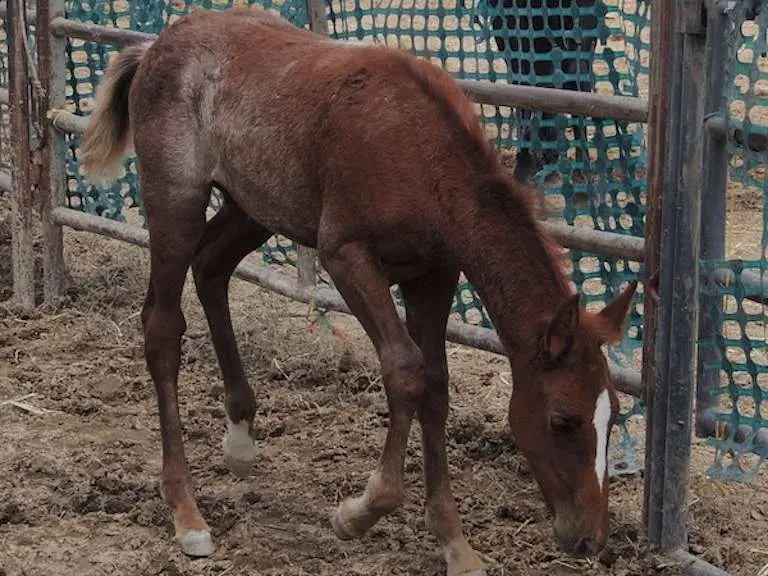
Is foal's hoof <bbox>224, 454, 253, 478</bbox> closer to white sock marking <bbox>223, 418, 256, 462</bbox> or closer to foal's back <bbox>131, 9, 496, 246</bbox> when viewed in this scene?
white sock marking <bbox>223, 418, 256, 462</bbox>

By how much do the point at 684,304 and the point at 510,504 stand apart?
102cm

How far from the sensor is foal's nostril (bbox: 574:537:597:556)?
11.3 feet

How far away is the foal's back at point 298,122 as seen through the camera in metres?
3.81

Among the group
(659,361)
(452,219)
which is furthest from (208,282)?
(659,361)

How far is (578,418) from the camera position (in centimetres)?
341

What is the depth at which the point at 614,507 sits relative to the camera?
440cm

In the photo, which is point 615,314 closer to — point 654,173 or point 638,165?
point 654,173

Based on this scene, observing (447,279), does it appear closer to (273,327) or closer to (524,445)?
(524,445)

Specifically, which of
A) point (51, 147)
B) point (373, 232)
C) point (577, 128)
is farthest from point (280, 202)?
point (51, 147)

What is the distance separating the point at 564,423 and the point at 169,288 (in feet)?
5.49

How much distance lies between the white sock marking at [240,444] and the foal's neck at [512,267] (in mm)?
1368

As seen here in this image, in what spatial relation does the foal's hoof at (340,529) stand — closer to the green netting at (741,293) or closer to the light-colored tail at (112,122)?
the green netting at (741,293)

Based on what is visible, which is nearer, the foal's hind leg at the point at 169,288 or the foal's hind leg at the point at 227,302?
the foal's hind leg at the point at 169,288

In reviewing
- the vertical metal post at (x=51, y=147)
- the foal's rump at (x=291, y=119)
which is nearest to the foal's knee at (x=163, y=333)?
the foal's rump at (x=291, y=119)
